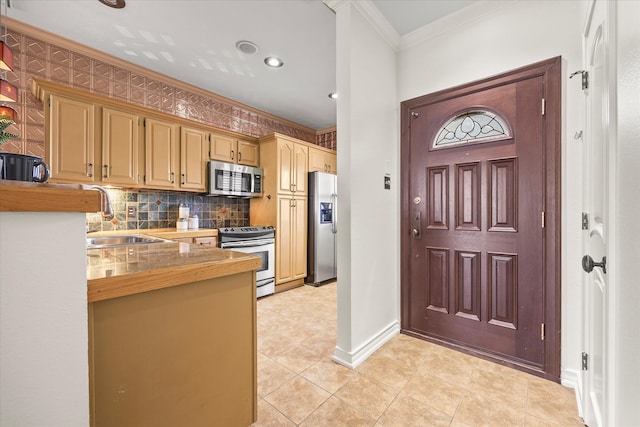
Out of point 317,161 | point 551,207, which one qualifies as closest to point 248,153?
point 317,161

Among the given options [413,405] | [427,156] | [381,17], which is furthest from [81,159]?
[413,405]

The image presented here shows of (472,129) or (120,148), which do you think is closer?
(472,129)

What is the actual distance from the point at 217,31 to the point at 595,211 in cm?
293

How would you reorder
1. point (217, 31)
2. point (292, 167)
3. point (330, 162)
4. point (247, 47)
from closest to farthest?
1. point (217, 31)
2. point (247, 47)
3. point (292, 167)
4. point (330, 162)

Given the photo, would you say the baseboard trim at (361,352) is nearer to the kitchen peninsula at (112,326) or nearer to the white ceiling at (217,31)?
the kitchen peninsula at (112,326)

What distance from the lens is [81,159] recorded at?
2486 mm

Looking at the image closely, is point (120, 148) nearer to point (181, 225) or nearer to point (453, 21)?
point (181, 225)

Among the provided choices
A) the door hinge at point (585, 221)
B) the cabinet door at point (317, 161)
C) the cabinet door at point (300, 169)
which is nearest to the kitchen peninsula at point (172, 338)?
the door hinge at point (585, 221)

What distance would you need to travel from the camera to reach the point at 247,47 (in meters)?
2.63

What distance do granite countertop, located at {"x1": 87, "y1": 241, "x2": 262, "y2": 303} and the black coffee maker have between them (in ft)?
1.23

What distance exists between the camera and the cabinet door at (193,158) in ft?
10.4

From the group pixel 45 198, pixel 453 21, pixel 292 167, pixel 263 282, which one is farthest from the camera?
pixel 292 167

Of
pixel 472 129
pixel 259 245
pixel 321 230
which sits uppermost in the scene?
pixel 472 129

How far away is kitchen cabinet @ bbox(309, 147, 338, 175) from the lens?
13.8 ft
